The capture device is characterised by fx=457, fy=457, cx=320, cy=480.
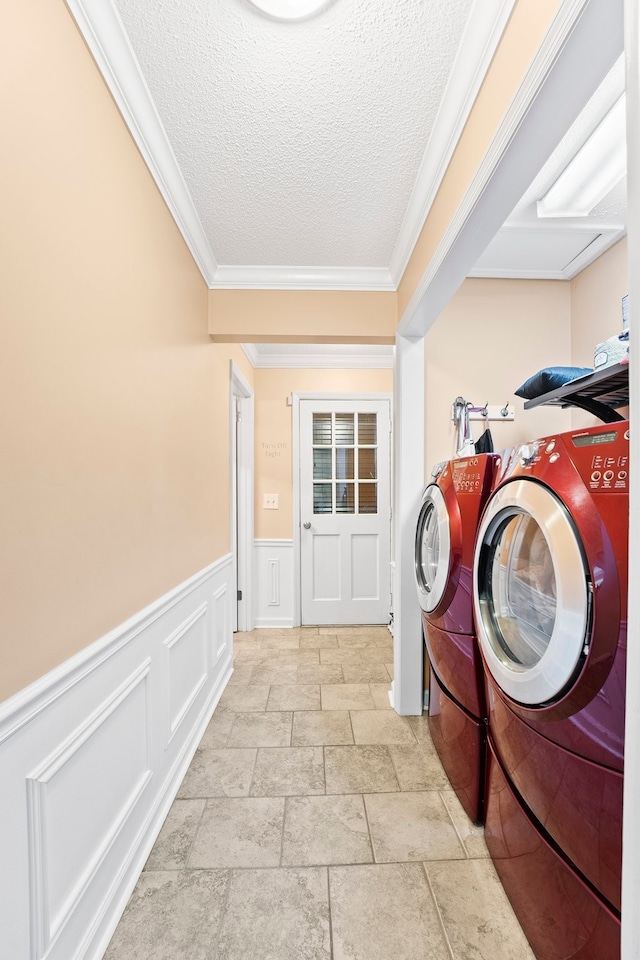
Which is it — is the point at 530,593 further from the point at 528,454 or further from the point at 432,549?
the point at 432,549

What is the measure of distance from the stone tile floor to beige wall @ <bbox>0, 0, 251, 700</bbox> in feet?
2.82

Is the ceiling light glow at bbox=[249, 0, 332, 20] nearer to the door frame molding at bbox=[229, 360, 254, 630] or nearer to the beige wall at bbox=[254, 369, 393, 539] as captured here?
the door frame molding at bbox=[229, 360, 254, 630]

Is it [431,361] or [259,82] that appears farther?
[431,361]

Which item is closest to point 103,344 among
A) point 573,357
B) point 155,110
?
point 155,110

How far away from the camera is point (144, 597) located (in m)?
1.60

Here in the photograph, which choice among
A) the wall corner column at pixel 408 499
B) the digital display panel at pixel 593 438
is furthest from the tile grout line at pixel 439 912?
the digital display panel at pixel 593 438

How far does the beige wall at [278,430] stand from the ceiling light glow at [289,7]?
295cm

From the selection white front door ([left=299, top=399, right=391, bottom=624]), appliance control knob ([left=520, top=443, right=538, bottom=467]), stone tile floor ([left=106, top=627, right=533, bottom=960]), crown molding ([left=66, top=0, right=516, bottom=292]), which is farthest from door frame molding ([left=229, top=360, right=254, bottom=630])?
appliance control knob ([left=520, top=443, right=538, bottom=467])

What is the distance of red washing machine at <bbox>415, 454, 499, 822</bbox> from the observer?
1617mm

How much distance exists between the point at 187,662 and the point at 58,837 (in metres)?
1.07

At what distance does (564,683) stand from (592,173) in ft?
5.82

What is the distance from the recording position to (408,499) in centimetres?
247

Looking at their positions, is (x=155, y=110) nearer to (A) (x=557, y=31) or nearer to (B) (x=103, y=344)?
(B) (x=103, y=344)

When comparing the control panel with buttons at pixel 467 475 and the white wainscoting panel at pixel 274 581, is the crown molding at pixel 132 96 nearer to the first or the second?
the control panel with buttons at pixel 467 475
